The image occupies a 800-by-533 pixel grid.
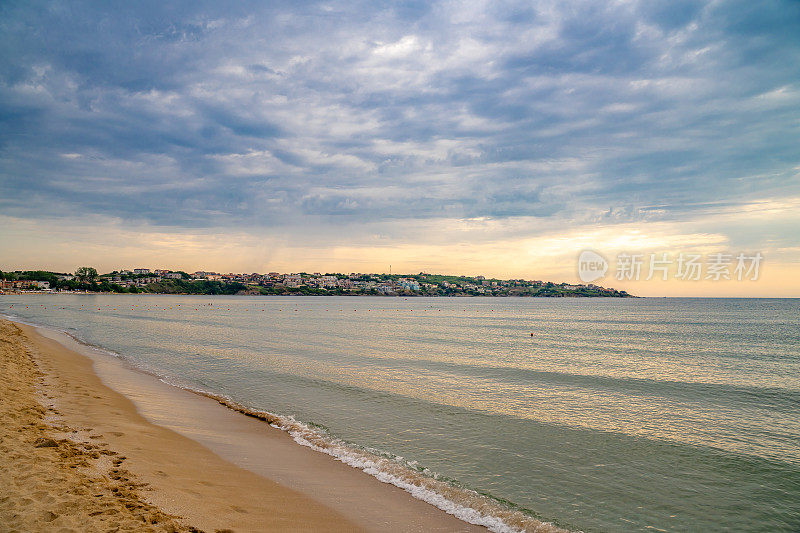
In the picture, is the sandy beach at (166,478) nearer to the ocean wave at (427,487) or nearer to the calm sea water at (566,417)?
the ocean wave at (427,487)

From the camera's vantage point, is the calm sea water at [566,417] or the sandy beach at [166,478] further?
the calm sea water at [566,417]

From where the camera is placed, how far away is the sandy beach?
263 inches

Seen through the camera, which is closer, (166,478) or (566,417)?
(166,478)

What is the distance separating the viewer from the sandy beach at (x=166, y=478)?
21.9 ft

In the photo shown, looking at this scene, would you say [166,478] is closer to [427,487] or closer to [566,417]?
[427,487]

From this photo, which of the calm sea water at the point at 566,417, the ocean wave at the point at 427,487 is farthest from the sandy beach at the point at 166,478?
the calm sea water at the point at 566,417

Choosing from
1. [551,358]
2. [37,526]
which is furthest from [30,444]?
[551,358]

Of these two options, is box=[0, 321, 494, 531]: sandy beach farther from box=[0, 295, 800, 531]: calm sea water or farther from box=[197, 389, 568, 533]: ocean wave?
box=[0, 295, 800, 531]: calm sea water

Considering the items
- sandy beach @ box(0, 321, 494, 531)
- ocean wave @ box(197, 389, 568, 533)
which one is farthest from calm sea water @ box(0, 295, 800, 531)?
→ sandy beach @ box(0, 321, 494, 531)

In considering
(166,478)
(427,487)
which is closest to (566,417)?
(427,487)

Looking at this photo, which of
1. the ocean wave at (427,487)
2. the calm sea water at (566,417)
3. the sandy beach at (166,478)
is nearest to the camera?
the sandy beach at (166,478)

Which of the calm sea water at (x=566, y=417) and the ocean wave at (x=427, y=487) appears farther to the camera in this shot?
the calm sea water at (x=566, y=417)

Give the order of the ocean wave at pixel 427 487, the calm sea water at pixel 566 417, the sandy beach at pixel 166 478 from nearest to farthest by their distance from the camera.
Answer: the sandy beach at pixel 166 478 < the ocean wave at pixel 427 487 < the calm sea water at pixel 566 417

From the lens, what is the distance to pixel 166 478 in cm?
878
